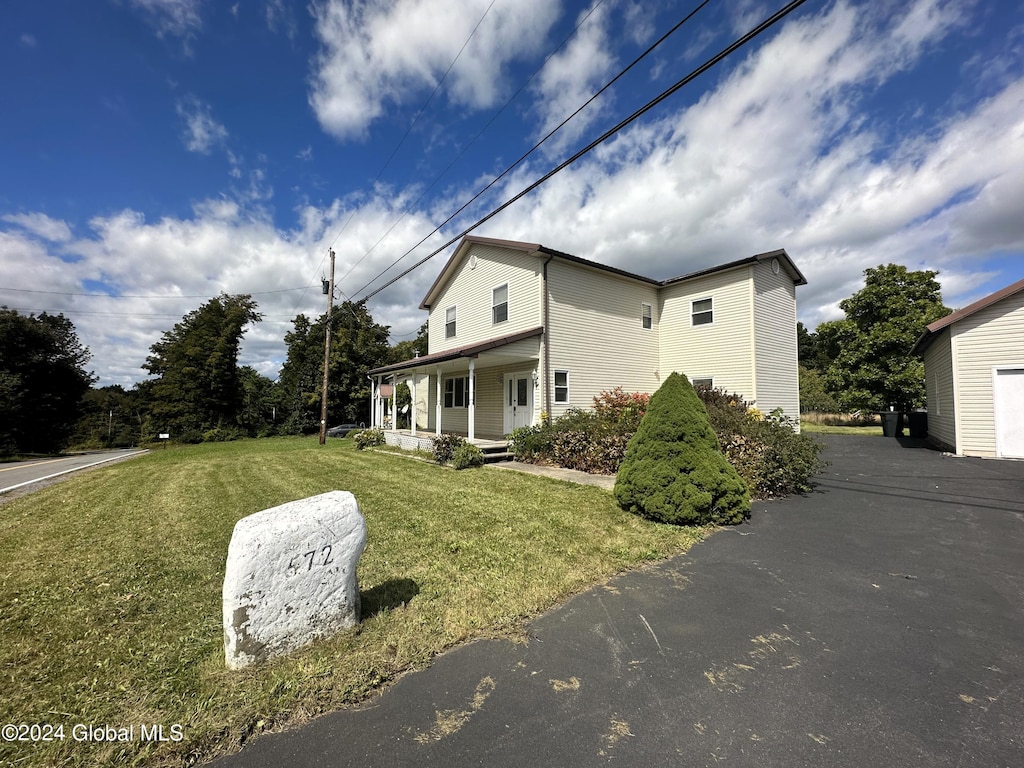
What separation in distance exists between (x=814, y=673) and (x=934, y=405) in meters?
18.8

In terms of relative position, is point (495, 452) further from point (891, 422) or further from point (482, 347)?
point (891, 422)

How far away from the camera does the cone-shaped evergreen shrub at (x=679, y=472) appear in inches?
234

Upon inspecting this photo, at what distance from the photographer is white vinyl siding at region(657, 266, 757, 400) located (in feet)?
46.9

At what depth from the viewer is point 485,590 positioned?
3.84 m

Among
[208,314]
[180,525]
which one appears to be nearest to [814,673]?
[180,525]

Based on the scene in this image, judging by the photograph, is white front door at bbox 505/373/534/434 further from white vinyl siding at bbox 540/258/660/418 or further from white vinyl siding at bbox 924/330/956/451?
white vinyl siding at bbox 924/330/956/451

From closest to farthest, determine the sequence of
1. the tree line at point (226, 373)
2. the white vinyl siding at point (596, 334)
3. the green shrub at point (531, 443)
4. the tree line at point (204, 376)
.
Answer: the green shrub at point (531, 443) < the white vinyl siding at point (596, 334) < the tree line at point (226, 373) < the tree line at point (204, 376)

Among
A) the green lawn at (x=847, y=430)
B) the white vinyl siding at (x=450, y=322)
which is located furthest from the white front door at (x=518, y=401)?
the green lawn at (x=847, y=430)

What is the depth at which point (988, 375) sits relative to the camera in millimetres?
11258

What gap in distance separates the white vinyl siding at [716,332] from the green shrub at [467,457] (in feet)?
29.8

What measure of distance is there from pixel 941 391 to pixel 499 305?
1535cm

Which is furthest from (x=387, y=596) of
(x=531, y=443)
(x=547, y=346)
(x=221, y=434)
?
(x=221, y=434)

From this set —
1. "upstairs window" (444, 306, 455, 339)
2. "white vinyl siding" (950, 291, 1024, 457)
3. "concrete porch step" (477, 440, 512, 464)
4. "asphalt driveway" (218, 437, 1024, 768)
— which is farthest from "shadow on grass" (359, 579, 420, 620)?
"white vinyl siding" (950, 291, 1024, 457)

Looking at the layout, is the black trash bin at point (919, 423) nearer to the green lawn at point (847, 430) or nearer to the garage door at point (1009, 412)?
the green lawn at point (847, 430)
